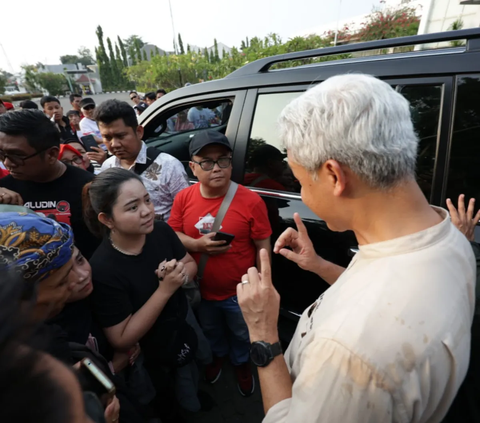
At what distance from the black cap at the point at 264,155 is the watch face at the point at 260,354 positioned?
49.7 inches

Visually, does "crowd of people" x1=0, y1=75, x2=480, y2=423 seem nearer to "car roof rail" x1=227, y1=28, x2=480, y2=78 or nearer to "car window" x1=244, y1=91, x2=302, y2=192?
"car window" x1=244, y1=91, x2=302, y2=192

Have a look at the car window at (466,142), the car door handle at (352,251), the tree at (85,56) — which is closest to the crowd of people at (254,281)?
the car window at (466,142)

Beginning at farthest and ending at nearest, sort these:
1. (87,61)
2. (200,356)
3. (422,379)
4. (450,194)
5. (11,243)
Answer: (87,61)
(200,356)
(450,194)
(11,243)
(422,379)

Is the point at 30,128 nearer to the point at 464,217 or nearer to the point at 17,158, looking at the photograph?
the point at 17,158

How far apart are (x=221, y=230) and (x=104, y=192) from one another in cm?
77

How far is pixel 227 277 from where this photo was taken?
206cm

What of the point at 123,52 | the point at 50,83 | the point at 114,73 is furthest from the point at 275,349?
the point at 123,52

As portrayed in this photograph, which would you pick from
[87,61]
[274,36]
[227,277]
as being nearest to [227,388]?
[227,277]

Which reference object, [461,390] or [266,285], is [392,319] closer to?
[266,285]

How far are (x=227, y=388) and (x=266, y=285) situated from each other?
1735 mm

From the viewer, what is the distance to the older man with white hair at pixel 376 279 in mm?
648

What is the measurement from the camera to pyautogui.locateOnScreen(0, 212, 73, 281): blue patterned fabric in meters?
1.02

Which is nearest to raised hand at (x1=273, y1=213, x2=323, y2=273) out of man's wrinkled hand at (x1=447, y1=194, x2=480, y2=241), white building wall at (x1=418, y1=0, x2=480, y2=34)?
man's wrinkled hand at (x1=447, y1=194, x2=480, y2=241)

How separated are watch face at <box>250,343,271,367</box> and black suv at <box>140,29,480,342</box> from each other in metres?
0.86
